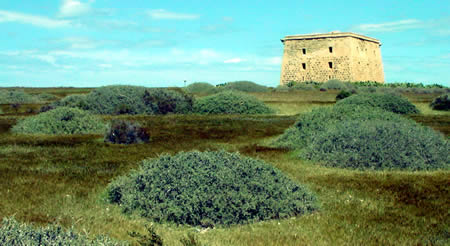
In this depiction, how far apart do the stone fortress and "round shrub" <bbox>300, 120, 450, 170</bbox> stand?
4939 centimetres

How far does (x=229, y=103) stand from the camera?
99.7 feet

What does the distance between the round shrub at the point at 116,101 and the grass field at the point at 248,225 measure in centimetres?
1386

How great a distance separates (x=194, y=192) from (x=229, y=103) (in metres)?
23.5

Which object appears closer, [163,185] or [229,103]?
[163,185]

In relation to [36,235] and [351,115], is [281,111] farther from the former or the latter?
[36,235]

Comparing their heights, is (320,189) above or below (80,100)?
below

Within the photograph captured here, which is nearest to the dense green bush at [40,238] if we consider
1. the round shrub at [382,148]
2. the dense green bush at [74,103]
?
the round shrub at [382,148]

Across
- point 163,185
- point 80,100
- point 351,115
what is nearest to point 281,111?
point 80,100

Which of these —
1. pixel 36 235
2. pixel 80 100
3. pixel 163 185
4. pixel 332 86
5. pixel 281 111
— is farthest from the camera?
pixel 332 86

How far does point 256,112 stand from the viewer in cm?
3009

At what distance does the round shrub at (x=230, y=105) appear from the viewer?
30.1 meters

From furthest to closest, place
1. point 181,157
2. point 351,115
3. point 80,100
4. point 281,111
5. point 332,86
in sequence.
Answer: point 332,86 → point 281,111 → point 80,100 → point 351,115 → point 181,157

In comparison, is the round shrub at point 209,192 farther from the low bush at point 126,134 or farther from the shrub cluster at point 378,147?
the low bush at point 126,134

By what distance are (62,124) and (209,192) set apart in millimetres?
13260
